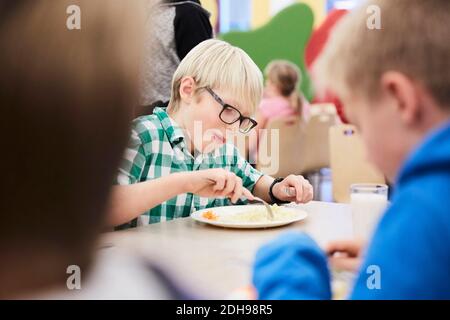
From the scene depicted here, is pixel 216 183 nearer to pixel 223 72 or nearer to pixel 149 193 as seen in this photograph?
pixel 149 193

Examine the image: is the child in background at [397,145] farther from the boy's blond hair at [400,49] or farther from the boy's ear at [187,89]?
the boy's ear at [187,89]

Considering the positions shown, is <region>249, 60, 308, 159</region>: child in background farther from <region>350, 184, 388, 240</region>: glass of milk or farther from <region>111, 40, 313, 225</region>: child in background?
<region>350, 184, 388, 240</region>: glass of milk

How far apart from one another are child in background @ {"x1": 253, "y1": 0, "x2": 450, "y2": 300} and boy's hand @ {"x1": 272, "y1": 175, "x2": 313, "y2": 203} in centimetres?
50

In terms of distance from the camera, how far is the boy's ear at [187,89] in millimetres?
856

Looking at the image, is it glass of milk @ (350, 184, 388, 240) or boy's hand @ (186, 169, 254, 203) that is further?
boy's hand @ (186, 169, 254, 203)

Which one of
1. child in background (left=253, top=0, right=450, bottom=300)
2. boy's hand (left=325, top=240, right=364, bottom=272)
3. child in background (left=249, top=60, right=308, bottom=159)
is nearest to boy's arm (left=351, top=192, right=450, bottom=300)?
child in background (left=253, top=0, right=450, bottom=300)

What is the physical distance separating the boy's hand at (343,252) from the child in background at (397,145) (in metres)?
0.07

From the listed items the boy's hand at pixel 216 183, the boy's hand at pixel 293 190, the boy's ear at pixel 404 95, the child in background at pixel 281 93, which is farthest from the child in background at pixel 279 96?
the boy's ear at pixel 404 95

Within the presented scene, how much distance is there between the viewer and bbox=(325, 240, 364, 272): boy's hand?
47cm

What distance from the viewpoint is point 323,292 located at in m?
0.39

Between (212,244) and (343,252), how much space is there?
179 millimetres

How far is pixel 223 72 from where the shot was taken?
33.4 inches

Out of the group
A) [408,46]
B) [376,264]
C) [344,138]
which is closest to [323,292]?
[376,264]

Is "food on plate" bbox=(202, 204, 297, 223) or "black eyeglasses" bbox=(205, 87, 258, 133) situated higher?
"black eyeglasses" bbox=(205, 87, 258, 133)
